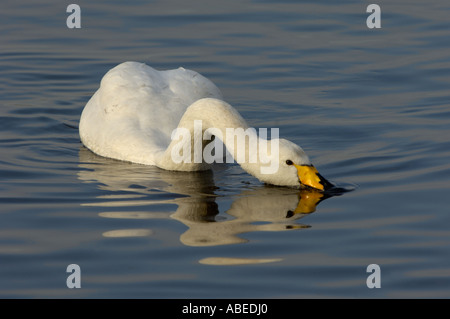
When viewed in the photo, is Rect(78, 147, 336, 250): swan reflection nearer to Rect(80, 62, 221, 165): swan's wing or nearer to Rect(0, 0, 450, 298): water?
Rect(0, 0, 450, 298): water

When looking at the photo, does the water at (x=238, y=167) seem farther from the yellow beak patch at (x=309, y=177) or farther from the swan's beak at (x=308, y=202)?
the yellow beak patch at (x=309, y=177)

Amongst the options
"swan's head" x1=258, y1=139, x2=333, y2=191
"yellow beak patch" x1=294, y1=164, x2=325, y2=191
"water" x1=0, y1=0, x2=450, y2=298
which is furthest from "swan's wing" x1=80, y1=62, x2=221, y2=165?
"yellow beak patch" x1=294, y1=164, x2=325, y2=191

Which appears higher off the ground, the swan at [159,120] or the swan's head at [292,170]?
the swan at [159,120]

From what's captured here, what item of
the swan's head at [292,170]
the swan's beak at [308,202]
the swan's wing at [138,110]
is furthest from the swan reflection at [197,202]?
the swan's wing at [138,110]

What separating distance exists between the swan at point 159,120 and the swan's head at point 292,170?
0.04 feet

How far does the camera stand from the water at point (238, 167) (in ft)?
26.8

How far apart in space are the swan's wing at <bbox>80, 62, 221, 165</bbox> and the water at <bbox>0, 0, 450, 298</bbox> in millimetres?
282

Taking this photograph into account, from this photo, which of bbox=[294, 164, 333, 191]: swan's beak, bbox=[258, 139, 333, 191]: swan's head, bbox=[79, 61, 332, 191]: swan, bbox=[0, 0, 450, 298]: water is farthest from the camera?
bbox=[79, 61, 332, 191]: swan

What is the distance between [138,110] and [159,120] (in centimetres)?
31

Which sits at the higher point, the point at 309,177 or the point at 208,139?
the point at 208,139

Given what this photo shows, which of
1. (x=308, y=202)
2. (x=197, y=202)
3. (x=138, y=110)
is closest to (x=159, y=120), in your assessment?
(x=138, y=110)

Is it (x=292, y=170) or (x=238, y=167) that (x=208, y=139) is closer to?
(x=238, y=167)

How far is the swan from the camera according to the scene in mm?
10492

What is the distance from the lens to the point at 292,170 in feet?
33.9
